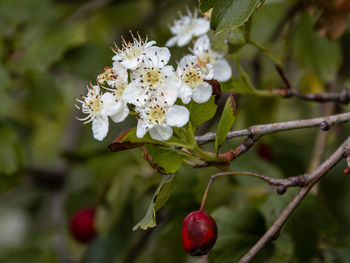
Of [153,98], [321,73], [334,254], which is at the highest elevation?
[321,73]

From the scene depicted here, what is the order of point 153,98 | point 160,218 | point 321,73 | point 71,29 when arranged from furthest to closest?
point 71,29
point 321,73
point 160,218
point 153,98

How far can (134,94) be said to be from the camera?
829mm

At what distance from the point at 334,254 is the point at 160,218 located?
544 mm

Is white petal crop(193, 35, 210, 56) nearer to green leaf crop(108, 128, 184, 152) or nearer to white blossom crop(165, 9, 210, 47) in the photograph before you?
white blossom crop(165, 9, 210, 47)

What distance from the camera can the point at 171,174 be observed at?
33.7 inches

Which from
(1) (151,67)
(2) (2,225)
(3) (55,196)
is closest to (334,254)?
(1) (151,67)

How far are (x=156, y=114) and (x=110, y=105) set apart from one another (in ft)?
0.31

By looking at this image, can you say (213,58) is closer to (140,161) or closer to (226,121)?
(226,121)

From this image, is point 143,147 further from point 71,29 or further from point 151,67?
point 71,29

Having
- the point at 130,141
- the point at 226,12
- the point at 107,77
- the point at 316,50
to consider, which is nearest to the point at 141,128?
the point at 130,141

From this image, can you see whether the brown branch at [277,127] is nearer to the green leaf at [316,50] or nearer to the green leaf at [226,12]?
the green leaf at [226,12]

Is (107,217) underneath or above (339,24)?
underneath

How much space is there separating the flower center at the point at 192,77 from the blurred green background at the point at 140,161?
1.11ft

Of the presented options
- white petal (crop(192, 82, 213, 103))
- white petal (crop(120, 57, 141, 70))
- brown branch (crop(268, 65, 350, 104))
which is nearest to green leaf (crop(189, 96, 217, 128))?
white petal (crop(192, 82, 213, 103))
